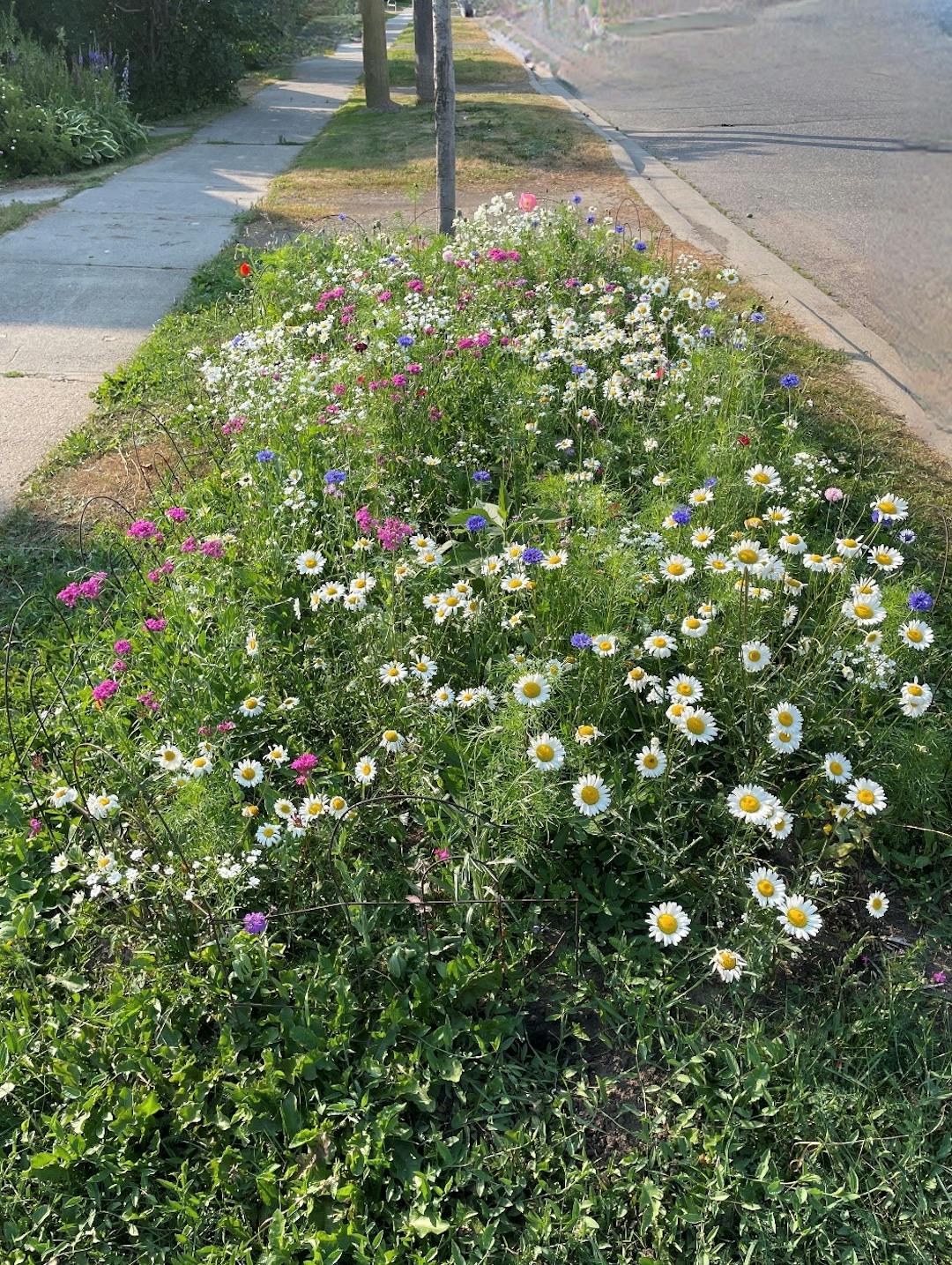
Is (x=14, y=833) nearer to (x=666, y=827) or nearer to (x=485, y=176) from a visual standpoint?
(x=666, y=827)

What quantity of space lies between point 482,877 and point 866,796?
945 mm

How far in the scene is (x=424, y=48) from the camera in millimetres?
13234

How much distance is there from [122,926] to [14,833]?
0.45m

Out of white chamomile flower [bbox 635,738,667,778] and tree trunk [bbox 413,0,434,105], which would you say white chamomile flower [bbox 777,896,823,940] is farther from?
tree trunk [bbox 413,0,434,105]

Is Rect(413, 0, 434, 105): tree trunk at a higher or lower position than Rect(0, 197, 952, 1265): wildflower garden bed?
higher

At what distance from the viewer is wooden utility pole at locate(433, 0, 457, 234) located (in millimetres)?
5325

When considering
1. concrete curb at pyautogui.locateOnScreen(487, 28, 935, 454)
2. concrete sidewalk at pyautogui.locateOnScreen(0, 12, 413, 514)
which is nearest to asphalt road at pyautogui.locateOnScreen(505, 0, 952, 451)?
concrete curb at pyautogui.locateOnScreen(487, 28, 935, 454)

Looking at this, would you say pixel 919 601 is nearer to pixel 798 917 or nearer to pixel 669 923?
pixel 798 917

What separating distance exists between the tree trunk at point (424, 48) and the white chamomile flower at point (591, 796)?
13266mm

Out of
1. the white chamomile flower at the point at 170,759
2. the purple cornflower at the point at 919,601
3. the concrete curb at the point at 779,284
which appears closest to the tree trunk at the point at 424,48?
the concrete curb at the point at 779,284

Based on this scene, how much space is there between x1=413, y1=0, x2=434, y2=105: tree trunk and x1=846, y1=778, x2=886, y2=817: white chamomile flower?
43.7 ft

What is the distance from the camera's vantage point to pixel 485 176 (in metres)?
9.14

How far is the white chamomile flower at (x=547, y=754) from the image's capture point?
2.28 m

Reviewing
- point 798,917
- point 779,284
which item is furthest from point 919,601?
point 779,284
